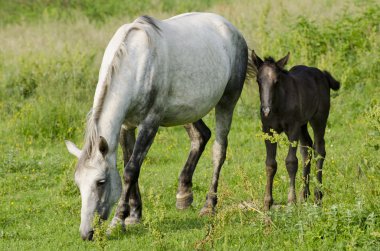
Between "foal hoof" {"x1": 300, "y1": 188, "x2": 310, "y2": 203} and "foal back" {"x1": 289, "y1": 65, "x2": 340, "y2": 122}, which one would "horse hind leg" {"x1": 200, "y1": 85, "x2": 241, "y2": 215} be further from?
"foal hoof" {"x1": 300, "y1": 188, "x2": 310, "y2": 203}

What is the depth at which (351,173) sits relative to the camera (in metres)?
8.69

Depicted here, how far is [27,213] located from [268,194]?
280 centimetres

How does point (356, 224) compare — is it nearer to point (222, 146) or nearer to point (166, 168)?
point (222, 146)

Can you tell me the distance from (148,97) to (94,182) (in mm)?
1140

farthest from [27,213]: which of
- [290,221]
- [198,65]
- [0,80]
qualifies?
[0,80]

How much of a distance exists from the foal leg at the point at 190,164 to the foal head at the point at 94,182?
189 centimetres

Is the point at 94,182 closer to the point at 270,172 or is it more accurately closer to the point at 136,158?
the point at 136,158

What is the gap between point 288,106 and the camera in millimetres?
8344

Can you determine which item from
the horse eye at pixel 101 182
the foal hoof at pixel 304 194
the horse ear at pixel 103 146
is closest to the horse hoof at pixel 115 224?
the horse eye at pixel 101 182

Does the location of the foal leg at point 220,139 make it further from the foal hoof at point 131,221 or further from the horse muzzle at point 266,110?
the horse muzzle at point 266,110

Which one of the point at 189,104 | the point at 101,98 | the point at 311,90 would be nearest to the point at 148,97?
the point at 101,98

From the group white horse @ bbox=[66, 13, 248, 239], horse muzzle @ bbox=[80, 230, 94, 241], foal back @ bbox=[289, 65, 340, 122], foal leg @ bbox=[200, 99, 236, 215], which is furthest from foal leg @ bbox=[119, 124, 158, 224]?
foal back @ bbox=[289, 65, 340, 122]

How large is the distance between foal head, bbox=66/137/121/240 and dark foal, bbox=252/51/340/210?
1842 mm

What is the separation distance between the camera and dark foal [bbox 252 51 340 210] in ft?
26.4
